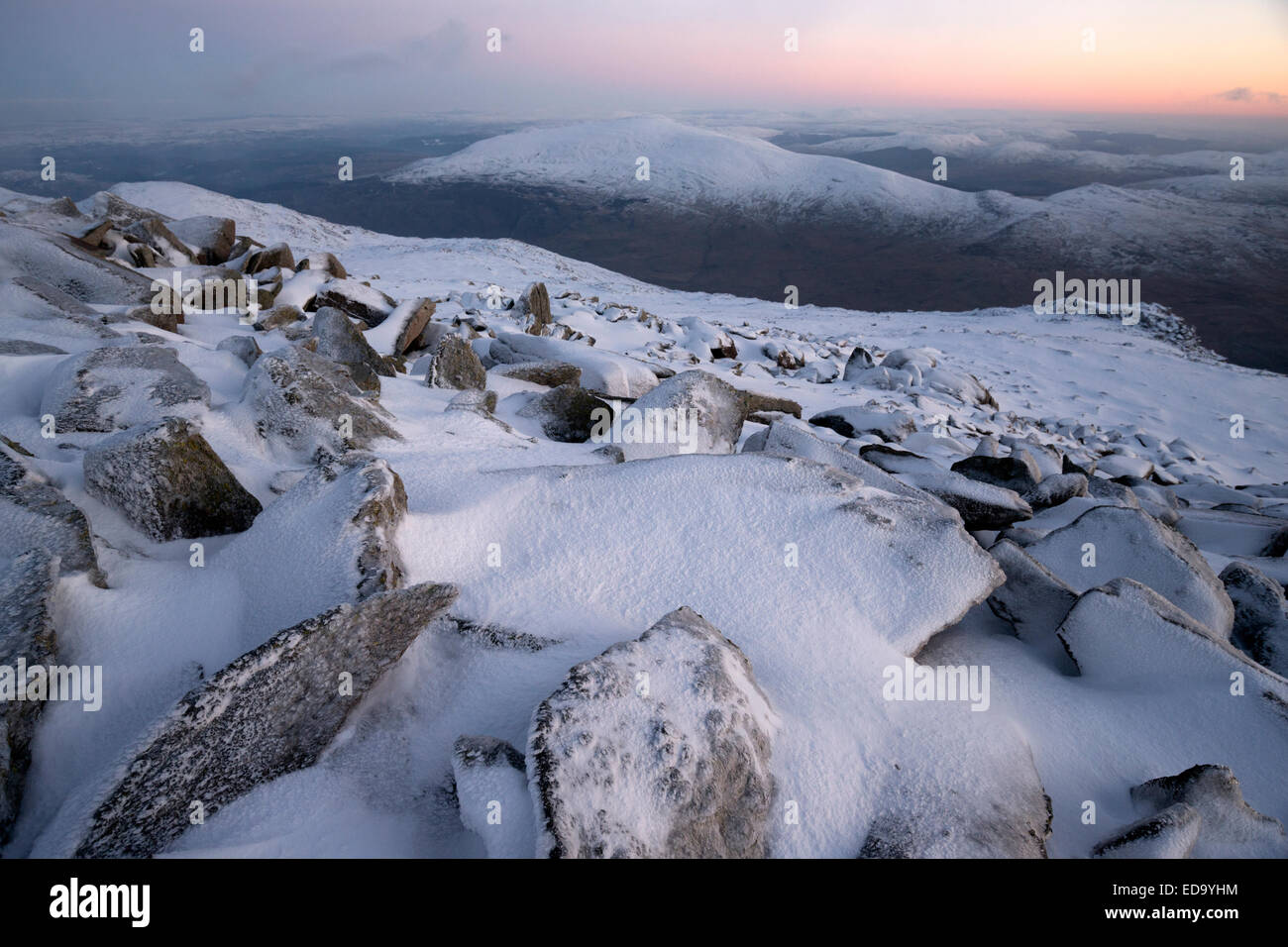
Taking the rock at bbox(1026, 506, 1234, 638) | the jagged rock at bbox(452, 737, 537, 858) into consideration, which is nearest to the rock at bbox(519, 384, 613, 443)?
the rock at bbox(1026, 506, 1234, 638)

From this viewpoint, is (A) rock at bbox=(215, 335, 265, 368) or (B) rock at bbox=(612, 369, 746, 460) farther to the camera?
(A) rock at bbox=(215, 335, 265, 368)

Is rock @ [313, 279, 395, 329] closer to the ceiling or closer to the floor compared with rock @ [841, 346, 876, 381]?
closer to the ceiling

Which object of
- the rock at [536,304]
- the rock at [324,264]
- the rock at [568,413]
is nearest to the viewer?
the rock at [568,413]

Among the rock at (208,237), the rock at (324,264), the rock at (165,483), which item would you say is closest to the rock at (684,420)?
the rock at (165,483)

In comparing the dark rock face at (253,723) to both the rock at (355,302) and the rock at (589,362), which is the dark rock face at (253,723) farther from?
the rock at (355,302)

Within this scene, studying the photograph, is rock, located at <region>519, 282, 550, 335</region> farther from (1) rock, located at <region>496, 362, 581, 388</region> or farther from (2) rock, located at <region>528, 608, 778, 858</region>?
(2) rock, located at <region>528, 608, 778, 858</region>

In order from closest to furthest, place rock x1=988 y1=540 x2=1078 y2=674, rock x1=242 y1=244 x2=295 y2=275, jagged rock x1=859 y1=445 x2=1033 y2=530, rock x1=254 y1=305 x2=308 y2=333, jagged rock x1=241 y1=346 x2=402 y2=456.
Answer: rock x1=988 y1=540 x2=1078 y2=674, jagged rock x1=241 y1=346 x2=402 y2=456, jagged rock x1=859 y1=445 x2=1033 y2=530, rock x1=254 y1=305 x2=308 y2=333, rock x1=242 y1=244 x2=295 y2=275

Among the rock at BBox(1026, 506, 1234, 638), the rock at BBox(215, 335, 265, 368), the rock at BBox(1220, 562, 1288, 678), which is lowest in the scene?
the rock at BBox(1220, 562, 1288, 678)
